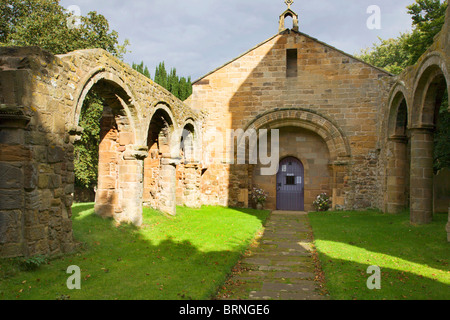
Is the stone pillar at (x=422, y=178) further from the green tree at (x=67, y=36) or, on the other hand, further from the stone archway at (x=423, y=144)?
the green tree at (x=67, y=36)

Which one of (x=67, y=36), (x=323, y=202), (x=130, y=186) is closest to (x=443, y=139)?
(x=323, y=202)

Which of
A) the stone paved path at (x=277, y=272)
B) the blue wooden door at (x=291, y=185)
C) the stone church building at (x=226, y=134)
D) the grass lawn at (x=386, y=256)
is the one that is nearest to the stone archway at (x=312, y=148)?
the stone church building at (x=226, y=134)

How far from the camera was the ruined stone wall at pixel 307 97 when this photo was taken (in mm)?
13891

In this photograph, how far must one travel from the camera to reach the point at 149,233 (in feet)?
27.0

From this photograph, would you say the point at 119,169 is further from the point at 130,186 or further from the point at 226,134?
the point at 226,134

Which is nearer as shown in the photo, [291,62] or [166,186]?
[166,186]

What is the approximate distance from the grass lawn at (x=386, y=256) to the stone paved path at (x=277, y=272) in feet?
0.99

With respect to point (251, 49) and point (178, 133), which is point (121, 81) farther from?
point (251, 49)

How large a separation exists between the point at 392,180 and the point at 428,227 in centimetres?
323

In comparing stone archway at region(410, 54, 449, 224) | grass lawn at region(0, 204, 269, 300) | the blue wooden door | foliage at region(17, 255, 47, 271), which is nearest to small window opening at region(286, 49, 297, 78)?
the blue wooden door

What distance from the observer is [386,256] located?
260 inches

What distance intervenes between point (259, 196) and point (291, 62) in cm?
584

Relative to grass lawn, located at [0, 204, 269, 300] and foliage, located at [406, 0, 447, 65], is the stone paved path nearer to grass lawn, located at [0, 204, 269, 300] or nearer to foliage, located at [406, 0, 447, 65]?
grass lawn, located at [0, 204, 269, 300]
